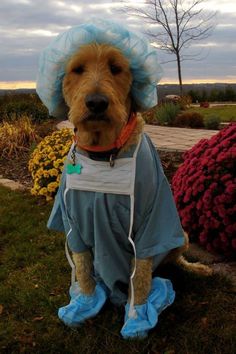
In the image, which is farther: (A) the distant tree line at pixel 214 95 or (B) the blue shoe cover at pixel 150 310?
(A) the distant tree line at pixel 214 95

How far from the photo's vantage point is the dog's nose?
243 centimetres

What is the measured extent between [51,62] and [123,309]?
1.67 metres

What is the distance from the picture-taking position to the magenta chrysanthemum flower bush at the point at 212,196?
3.79 metres

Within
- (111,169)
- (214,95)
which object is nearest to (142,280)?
(111,169)

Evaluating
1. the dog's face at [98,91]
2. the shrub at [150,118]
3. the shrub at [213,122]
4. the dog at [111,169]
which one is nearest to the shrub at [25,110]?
the shrub at [150,118]

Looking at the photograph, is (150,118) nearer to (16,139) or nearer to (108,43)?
(16,139)

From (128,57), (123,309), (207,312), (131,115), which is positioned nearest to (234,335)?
(207,312)

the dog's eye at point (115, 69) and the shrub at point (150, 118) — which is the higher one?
the dog's eye at point (115, 69)

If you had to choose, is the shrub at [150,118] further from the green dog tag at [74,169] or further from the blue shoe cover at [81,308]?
the green dog tag at [74,169]

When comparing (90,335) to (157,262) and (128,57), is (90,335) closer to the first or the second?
(157,262)

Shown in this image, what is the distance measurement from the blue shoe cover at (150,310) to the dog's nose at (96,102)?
51.9 inches

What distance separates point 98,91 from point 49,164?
13.1ft

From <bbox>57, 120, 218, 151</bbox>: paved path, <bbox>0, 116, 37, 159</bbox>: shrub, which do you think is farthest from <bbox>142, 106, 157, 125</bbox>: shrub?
<bbox>0, 116, 37, 159</bbox>: shrub

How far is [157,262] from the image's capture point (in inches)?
124
